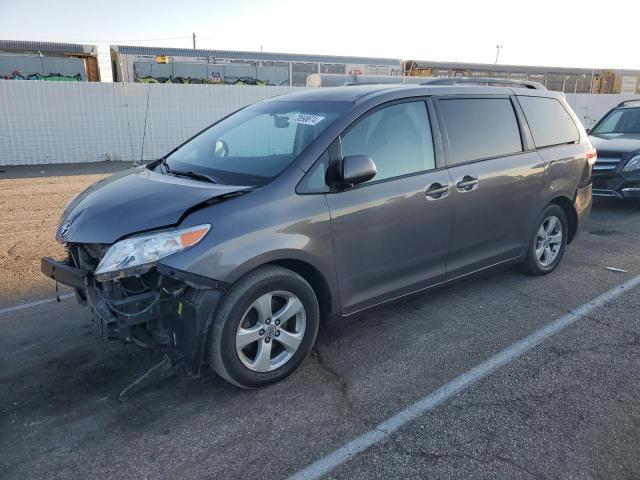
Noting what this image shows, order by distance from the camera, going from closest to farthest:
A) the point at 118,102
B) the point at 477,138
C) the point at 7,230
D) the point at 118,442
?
1. the point at 118,442
2. the point at 477,138
3. the point at 7,230
4. the point at 118,102

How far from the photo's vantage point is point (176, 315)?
2877mm

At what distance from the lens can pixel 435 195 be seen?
3.86 meters

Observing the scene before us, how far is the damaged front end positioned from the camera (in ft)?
9.30

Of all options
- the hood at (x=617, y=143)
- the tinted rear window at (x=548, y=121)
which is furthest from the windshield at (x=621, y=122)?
the tinted rear window at (x=548, y=121)

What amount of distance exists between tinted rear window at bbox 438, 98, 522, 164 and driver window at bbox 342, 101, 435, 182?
26 cm

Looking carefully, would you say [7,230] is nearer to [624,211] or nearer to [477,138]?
[477,138]

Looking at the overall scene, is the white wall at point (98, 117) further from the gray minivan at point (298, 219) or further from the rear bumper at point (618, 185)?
the gray minivan at point (298, 219)

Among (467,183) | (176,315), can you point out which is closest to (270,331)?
(176,315)

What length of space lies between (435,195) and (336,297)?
111 centimetres

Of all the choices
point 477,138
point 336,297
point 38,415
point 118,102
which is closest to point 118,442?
point 38,415

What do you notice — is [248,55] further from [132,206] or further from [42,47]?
[132,206]

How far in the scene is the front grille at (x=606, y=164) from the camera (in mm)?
8172

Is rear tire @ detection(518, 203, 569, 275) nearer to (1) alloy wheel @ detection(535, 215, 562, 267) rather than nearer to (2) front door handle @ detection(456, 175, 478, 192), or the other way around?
(1) alloy wheel @ detection(535, 215, 562, 267)

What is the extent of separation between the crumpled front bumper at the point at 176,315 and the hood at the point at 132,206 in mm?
375
